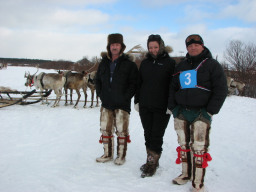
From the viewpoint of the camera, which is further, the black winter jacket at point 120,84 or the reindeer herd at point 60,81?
the reindeer herd at point 60,81

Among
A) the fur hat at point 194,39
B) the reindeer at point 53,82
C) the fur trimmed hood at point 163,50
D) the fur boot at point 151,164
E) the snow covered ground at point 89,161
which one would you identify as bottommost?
the snow covered ground at point 89,161

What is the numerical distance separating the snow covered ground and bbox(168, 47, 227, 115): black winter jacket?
116cm

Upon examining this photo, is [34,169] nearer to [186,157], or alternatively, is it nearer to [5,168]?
[5,168]

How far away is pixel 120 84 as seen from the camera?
350 cm

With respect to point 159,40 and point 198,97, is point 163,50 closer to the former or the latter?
point 159,40

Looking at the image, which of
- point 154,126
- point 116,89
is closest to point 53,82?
point 116,89

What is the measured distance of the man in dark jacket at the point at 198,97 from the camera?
2.59m

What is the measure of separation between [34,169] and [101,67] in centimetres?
195

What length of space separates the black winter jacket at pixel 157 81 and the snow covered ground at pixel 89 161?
3.64ft

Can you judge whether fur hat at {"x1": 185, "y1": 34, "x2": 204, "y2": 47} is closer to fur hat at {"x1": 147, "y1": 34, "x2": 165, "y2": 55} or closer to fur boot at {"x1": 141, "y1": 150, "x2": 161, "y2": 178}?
fur hat at {"x1": 147, "y1": 34, "x2": 165, "y2": 55}

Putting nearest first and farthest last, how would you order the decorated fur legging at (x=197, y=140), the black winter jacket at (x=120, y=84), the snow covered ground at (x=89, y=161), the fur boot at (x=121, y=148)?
the decorated fur legging at (x=197, y=140) < the snow covered ground at (x=89, y=161) < the black winter jacket at (x=120, y=84) < the fur boot at (x=121, y=148)

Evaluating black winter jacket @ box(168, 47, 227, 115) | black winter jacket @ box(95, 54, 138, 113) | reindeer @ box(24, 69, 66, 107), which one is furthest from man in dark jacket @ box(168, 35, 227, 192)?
reindeer @ box(24, 69, 66, 107)

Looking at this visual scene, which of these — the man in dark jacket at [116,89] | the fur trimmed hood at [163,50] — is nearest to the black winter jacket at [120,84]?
the man in dark jacket at [116,89]

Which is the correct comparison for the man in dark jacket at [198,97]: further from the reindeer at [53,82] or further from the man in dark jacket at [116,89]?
the reindeer at [53,82]
